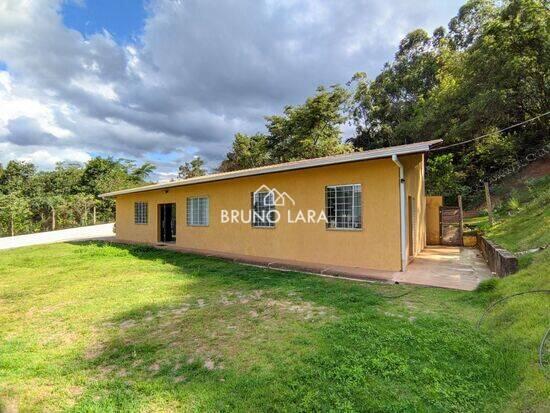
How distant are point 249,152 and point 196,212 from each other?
18250 mm

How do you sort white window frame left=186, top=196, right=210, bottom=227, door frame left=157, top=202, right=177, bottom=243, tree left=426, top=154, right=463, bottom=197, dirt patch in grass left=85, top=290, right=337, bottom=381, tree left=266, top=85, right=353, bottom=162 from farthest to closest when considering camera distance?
tree left=266, top=85, right=353, bottom=162
tree left=426, top=154, right=463, bottom=197
door frame left=157, top=202, right=177, bottom=243
white window frame left=186, top=196, right=210, bottom=227
dirt patch in grass left=85, top=290, right=337, bottom=381

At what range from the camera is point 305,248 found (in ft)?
29.0

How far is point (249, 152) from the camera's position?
97.9 feet

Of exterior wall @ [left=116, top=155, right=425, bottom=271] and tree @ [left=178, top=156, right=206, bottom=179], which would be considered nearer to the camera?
exterior wall @ [left=116, top=155, right=425, bottom=271]

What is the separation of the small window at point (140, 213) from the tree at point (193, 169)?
70.5 ft

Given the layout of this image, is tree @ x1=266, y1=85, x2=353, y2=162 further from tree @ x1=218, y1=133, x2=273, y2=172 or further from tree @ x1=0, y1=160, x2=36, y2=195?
tree @ x1=0, y1=160, x2=36, y2=195

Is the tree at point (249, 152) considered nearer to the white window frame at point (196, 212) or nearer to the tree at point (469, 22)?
the white window frame at point (196, 212)

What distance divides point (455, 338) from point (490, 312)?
1091 mm

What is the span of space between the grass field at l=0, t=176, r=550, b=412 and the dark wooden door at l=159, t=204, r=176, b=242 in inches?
325

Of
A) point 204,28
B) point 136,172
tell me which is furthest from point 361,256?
point 136,172

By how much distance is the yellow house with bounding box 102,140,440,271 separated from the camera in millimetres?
7340

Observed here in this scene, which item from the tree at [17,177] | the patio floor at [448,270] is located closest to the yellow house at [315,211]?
the patio floor at [448,270]

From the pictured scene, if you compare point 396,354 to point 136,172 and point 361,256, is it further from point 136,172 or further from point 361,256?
point 136,172

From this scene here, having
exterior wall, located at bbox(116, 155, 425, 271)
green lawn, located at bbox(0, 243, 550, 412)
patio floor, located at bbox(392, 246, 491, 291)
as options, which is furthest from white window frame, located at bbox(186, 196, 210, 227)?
patio floor, located at bbox(392, 246, 491, 291)
